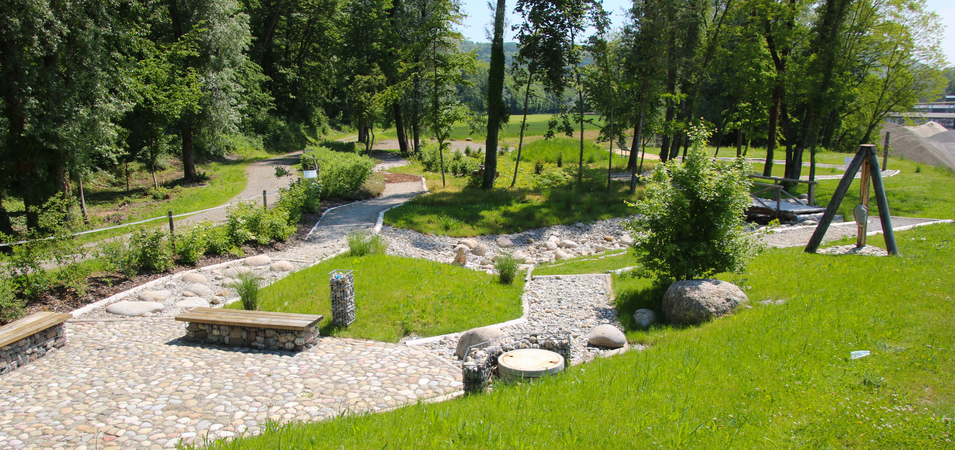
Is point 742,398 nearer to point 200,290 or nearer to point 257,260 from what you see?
point 200,290

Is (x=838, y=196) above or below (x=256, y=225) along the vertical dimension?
above

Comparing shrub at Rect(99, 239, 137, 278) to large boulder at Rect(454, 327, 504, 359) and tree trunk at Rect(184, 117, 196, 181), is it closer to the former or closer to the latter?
large boulder at Rect(454, 327, 504, 359)

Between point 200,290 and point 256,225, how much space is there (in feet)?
11.1

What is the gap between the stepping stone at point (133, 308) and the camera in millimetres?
8461

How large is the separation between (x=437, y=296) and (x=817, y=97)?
19.6 m

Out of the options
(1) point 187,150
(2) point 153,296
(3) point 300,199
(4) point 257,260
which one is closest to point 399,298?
(4) point 257,260

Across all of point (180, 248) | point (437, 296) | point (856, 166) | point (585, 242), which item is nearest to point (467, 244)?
point (585, 242)

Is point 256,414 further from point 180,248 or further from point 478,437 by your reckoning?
point 180,248

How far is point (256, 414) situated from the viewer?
209 inches

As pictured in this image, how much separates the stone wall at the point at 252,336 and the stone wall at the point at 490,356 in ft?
8.48

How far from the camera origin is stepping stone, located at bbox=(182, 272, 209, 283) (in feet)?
33.0

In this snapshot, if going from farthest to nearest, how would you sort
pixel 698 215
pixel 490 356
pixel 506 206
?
pixel 506 206, pixel 698 215, pixel 490 356

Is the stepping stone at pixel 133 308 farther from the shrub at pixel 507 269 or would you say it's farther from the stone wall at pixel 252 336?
the shrub at pixel 507 269

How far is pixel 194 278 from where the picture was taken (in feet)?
33.2
